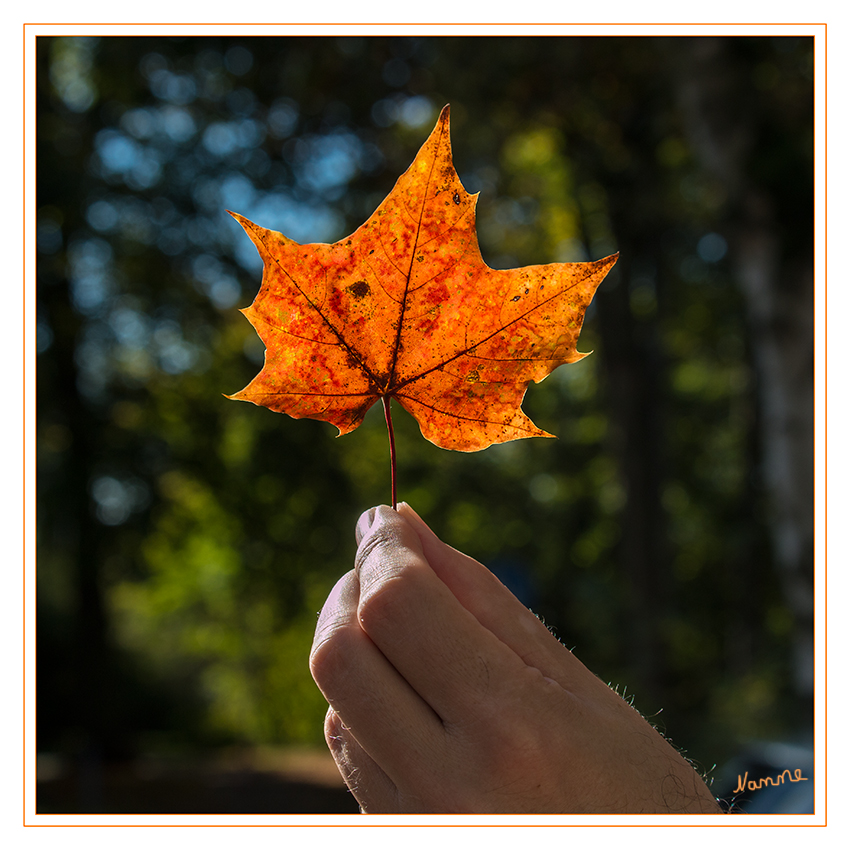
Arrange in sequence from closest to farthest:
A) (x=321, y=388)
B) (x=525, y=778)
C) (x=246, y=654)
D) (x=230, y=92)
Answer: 1. (x=525, y=778)
2. (x=321, y=388)
3. (x=230, y=92)
4. (x=246, y=654)

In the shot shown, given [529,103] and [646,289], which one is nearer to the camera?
[529,103]

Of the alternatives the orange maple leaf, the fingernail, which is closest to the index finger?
the fingernail

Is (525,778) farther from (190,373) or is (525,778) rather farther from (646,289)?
(646,289)

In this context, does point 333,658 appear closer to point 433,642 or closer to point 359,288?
point 433,642
